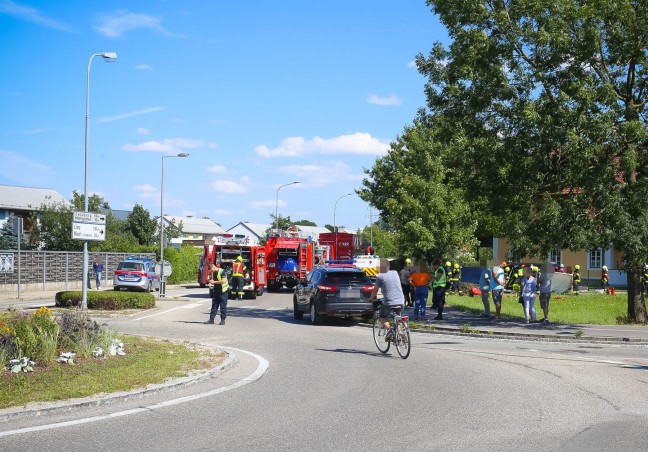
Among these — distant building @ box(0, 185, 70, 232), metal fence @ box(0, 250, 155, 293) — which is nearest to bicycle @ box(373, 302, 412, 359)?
metal fence @ box(0, 250, 155, 293)

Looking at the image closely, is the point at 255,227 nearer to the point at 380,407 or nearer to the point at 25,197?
the point at 25,197

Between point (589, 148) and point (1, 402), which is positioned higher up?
point (589, 148)

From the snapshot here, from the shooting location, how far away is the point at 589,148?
17797mm

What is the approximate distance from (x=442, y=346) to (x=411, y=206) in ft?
74.2

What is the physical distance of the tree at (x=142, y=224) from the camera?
73.5 meters

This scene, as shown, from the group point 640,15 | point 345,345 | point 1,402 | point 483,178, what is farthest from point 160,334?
point 640,15

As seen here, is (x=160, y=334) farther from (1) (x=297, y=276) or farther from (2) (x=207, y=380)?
(1) (x=297, y=276)

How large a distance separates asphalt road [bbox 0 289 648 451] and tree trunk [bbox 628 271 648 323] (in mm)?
6295

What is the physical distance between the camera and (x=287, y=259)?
121ft

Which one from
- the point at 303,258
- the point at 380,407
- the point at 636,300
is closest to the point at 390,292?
the point at 380,407

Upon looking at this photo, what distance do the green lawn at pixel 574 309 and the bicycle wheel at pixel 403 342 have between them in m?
9.60

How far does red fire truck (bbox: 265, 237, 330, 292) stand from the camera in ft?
120

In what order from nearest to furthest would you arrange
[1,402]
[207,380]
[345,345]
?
[1,402], [207,380], [345,345]

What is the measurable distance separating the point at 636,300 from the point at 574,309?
20.5 feet
